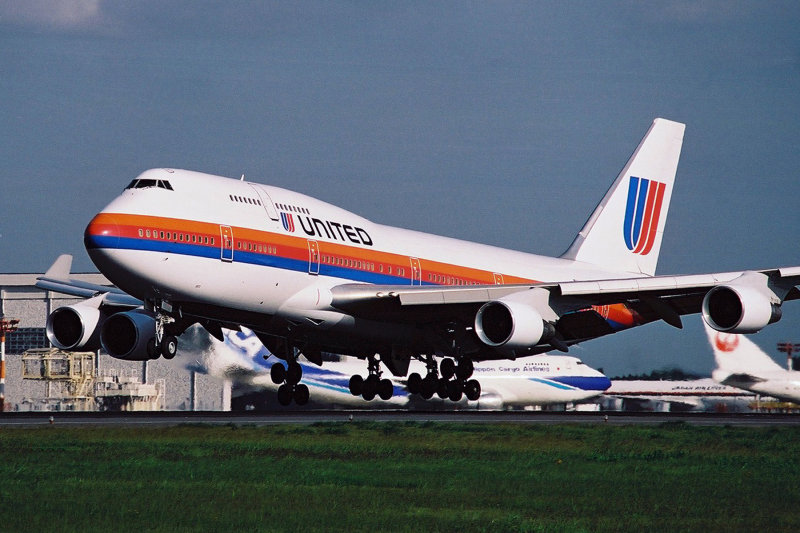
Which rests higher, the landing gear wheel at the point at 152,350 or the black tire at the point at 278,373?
the landing gear wheel at the point at 152,350

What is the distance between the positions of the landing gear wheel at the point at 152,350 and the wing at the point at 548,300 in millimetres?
5885

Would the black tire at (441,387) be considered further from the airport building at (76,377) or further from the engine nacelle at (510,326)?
the airport building at (76,377)

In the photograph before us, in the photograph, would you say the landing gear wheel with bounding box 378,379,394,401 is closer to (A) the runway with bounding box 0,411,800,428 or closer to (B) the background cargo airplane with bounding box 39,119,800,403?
(B) the background cargo airplane with bounding box 39,119,800,403

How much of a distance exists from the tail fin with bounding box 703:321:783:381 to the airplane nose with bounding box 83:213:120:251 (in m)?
43.5

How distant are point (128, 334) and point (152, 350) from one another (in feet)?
11.4

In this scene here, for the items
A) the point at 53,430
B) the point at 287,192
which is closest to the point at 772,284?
the point at 287,192

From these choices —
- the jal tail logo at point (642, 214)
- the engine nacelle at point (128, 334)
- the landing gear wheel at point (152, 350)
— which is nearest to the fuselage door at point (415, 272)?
the engine nacelle at point (128, 334)

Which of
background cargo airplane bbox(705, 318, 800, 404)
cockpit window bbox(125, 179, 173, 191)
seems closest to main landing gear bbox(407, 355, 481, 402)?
cockpit window bbox(125, 179, 173, 191)

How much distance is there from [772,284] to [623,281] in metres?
5.05

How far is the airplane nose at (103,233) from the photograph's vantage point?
3406cm

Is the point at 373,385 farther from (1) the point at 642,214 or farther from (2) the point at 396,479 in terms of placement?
(1) the point at 642,214

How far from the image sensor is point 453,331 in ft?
145

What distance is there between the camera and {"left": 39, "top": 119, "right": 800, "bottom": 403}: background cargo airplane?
35.2m

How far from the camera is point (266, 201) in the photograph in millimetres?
37875
